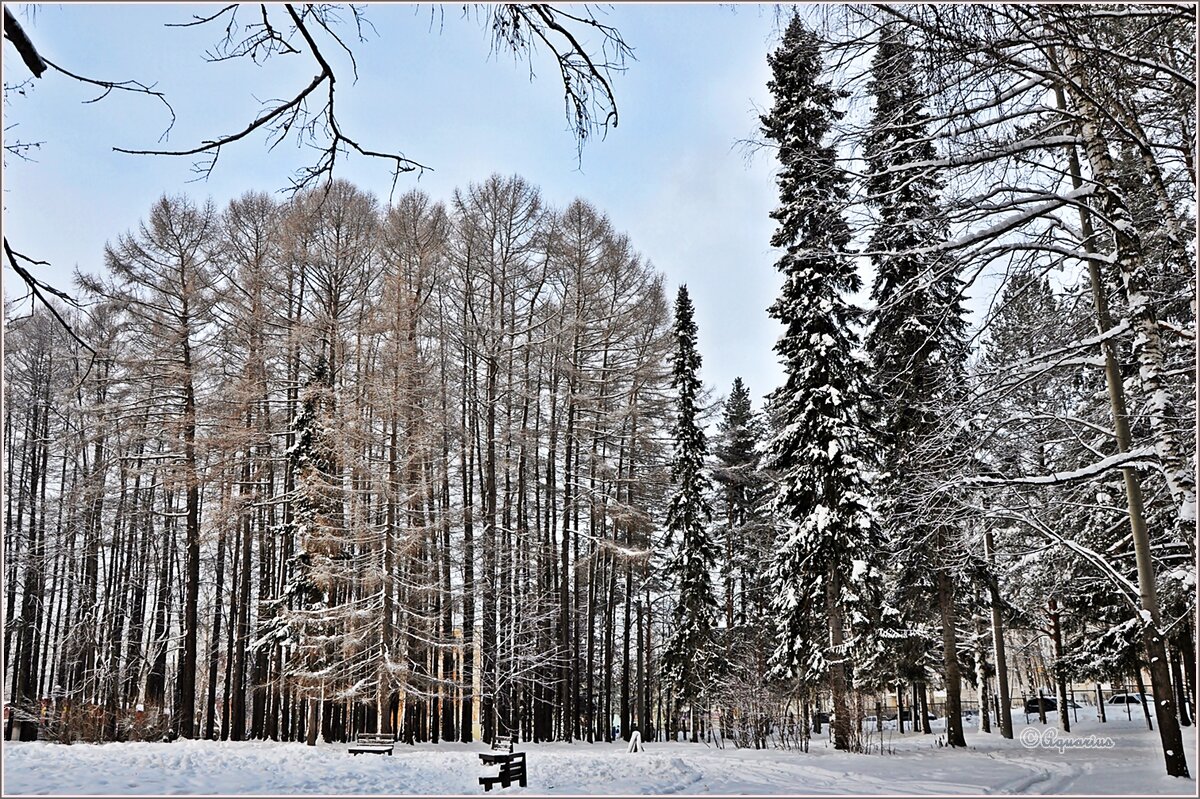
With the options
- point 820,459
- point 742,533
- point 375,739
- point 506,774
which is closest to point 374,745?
point 375,739

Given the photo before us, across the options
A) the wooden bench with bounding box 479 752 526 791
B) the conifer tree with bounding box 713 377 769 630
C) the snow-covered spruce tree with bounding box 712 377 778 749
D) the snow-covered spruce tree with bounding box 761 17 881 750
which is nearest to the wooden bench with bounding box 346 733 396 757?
the wooden bench with bounding box 479 752 526 791

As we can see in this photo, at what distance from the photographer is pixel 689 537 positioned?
23.1 metres

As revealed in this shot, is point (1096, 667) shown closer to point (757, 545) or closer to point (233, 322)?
point (757, 545)

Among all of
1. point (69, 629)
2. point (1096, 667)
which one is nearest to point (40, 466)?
point (69, 629)

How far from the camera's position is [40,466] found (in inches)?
830

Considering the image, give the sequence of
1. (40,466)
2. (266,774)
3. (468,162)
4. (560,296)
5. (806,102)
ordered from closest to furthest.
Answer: (468,162) → (266,774) → (806,102) → (40,466) → (560,296)

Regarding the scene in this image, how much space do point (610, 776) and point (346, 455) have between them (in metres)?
10.3

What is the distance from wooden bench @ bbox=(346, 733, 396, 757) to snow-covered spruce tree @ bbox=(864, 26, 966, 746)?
9860mm

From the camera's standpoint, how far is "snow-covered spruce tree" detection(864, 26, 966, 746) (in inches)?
233

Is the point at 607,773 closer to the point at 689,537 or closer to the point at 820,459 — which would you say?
the point at 820,459

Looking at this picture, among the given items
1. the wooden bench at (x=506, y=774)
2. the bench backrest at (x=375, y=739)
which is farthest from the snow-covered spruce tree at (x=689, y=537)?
the wooden bench at (x=506, y=774)

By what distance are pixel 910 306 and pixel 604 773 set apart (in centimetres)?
1155

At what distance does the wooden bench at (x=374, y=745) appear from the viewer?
47.1 feet

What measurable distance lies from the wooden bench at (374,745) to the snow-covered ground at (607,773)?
0.46 meters
